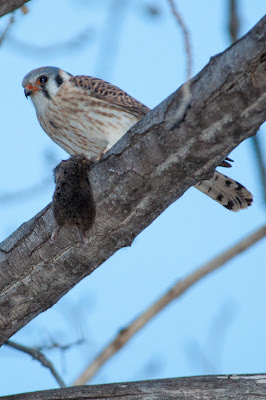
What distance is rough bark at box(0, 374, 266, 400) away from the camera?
253cm

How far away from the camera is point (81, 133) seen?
4656mm

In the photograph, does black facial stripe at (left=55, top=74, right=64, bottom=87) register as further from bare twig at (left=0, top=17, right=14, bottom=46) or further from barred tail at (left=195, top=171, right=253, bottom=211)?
bare twig at (left=0, top=17, right=14, bottom=46)

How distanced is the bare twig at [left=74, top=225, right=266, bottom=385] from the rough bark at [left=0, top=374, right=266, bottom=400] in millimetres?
1150

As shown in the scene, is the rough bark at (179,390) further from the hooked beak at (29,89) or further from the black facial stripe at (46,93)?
the hooked beak at (29,89)

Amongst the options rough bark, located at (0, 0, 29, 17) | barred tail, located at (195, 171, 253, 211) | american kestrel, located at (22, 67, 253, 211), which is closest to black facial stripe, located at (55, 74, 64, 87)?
american kestrel, located at (22, 67, 253, 211)

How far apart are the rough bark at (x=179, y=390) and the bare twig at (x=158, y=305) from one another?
115cm

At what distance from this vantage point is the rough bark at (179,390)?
8.30 ft

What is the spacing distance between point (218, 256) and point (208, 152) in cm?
168

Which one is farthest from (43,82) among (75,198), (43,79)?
(75,198)

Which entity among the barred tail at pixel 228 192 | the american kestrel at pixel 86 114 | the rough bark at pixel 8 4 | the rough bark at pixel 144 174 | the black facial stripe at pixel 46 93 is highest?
the black facial stripe at pixel 46 93

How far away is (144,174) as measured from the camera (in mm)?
2531

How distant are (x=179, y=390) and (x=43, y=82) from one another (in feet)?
11.2

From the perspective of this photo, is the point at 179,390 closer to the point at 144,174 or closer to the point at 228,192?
the point at 144,174

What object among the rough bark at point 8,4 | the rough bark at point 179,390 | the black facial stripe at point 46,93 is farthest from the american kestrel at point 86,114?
the rough bark at point 8,4
